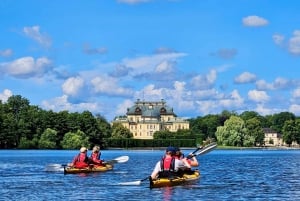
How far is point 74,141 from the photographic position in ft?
481

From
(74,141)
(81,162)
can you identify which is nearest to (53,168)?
(81,162)

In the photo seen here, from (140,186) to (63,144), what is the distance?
112482mm

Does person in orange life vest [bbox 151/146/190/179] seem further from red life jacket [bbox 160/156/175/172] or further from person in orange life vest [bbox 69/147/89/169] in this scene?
person in orange life vest [bbox 69/147/89/169]

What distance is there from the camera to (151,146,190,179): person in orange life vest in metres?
35.9

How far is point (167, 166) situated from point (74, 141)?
11144 cm

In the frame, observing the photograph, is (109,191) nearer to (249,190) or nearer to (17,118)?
(249,190)

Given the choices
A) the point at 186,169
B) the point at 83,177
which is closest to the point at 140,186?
the point at 186,169

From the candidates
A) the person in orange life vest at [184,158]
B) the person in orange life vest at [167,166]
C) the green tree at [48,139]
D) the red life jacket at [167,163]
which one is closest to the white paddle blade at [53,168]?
the person in orange life vest at [184,158]

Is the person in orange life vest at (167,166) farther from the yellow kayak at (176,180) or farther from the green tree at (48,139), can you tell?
the green tree at (48,139)

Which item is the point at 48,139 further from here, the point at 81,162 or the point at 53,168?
the point at 81,162

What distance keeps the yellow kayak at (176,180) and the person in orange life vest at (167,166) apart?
334mm

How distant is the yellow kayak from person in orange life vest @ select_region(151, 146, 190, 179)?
334mm

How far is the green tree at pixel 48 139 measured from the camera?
147 meters

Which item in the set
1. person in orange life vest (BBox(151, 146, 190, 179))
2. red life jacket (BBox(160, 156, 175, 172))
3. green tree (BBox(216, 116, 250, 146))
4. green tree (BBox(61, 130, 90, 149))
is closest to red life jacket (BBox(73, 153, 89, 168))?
person in orange life vest (BBox(151, 146, 190, 179))
